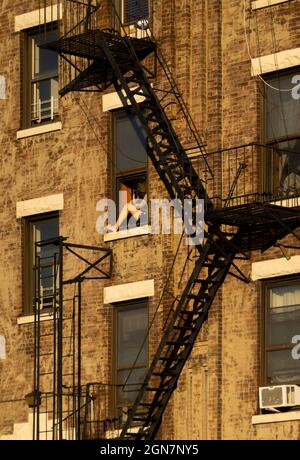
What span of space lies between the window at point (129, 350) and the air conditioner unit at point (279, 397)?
2.95 m

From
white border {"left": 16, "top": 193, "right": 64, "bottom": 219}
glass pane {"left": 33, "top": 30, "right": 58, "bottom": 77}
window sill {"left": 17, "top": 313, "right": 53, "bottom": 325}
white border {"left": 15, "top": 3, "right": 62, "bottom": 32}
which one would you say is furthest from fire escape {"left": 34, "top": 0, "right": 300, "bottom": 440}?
window sill {"left": 17, "top": 313, "right": 53, "bottom": 325}

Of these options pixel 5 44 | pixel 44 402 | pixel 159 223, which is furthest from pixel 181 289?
pixel 5 44

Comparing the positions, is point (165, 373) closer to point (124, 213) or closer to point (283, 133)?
point (124, 213)

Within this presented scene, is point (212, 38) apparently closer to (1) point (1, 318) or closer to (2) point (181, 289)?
(2) point (181, 289)

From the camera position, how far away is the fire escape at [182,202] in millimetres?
33344

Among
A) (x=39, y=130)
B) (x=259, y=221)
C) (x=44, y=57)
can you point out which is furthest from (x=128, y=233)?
(x=44, y=57)

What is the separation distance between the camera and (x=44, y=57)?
38.2 metres

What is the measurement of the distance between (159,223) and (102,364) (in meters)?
2.84

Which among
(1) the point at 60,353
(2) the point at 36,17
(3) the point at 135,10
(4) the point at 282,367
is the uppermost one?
(2) the point at 36,17

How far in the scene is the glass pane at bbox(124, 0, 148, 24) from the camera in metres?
36.5

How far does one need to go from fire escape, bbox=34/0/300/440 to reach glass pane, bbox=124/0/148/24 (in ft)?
2.52

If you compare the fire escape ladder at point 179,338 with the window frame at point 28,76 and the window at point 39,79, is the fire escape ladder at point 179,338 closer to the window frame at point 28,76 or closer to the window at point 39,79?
the window at point 39,79

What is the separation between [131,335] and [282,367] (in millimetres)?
3534

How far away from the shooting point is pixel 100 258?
35.8m
